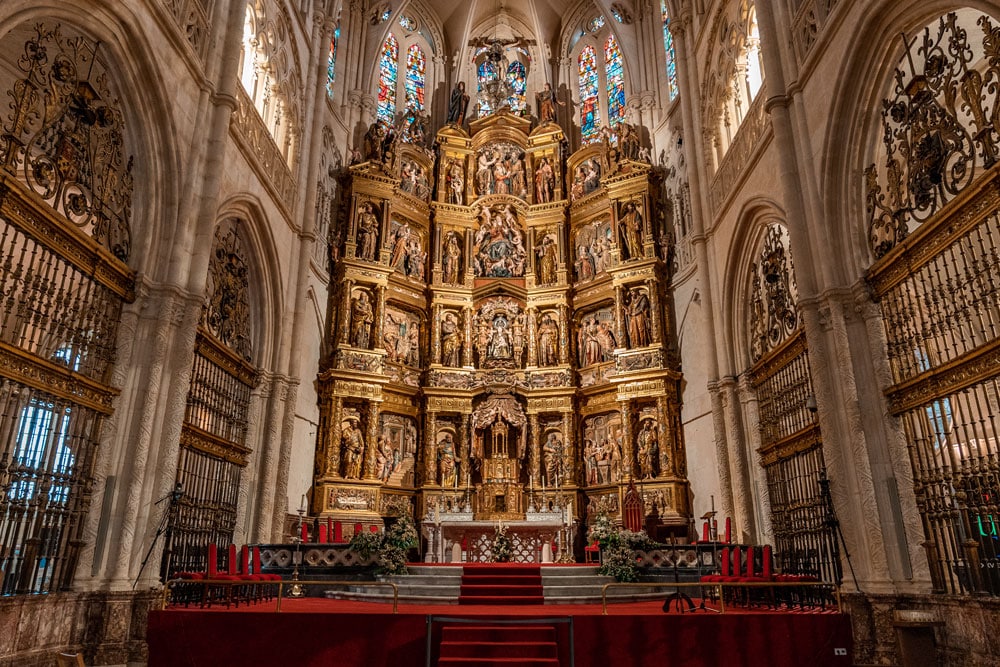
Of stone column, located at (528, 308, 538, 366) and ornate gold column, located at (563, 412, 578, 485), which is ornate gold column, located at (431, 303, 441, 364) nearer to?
stone column, located at (528, 308, 538, 366)

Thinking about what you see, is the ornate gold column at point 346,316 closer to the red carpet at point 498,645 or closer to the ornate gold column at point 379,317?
the ornate gold column at point 379,317

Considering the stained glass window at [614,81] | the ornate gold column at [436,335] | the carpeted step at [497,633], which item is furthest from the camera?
the stained glass window at [614,81]

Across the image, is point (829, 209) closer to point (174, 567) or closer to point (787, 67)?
point (787, 67)

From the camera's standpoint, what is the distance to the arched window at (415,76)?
1078 inches

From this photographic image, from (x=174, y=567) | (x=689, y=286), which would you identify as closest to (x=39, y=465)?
(x=174, y=567)

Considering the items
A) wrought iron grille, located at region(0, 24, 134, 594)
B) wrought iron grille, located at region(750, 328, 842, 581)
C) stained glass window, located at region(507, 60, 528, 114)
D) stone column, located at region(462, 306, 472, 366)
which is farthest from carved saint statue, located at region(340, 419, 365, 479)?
stained glass window, located at region(507, 60, 528, 114)

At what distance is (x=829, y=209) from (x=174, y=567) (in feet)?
43.3

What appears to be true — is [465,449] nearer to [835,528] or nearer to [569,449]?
[569,449]

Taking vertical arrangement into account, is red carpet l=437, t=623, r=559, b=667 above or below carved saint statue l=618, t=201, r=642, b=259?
below

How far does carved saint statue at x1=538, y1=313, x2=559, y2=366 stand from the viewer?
76.0ft

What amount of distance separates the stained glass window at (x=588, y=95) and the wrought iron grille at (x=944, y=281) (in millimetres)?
16022

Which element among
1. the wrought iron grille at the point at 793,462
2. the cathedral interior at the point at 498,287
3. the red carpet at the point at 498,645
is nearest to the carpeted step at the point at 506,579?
the red carpet at the point at 498,645

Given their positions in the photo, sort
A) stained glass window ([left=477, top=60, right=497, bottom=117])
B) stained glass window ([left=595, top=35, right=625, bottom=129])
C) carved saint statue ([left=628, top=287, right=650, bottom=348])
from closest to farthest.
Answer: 1. carved saint statue ([left=628, top=287, right=650, bottom=348])
2. stained glass window ([left=595, top=35, right=625, bottom=129])
3. stained glass window ([left=477, top=60, right=497, bottom=117])

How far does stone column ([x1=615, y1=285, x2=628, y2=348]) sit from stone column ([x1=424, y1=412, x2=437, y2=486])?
636 cm
